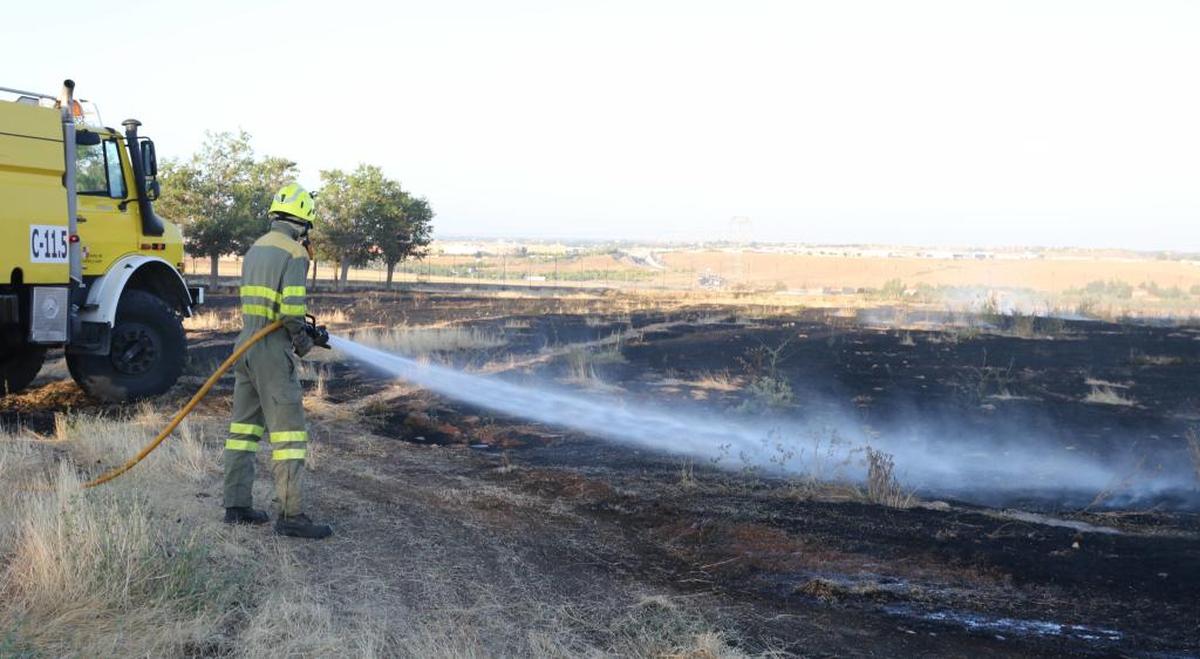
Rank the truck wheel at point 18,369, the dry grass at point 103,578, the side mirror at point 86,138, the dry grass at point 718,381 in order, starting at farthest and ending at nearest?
the dry grass at point 718,381, the truck wheel at point 18,369, the side mirror at point 86,138, the dry grass at point 103,578

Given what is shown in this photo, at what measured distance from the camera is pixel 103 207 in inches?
441

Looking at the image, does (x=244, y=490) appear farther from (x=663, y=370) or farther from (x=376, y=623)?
(x=663, y=370)

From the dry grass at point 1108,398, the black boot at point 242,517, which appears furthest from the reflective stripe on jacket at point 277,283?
the dry grass at point 1108,398

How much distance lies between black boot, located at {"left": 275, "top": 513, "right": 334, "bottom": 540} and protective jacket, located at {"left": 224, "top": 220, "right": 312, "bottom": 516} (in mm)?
43

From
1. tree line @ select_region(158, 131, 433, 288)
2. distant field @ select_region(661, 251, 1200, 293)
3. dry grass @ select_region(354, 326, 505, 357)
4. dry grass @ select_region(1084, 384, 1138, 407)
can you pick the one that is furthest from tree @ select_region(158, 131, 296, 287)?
distant field @ select_region(661, 251, 1200, 293)

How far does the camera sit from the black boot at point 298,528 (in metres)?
6.54

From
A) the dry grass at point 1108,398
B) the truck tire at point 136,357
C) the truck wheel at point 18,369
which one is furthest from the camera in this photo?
the dry grass at point 1108,398

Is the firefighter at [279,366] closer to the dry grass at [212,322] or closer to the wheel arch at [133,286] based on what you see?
the wheel arch at [133,286]

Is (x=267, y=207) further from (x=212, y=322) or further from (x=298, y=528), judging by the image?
(x=298, y=528)

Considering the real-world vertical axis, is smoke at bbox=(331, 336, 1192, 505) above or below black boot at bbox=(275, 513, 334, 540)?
below

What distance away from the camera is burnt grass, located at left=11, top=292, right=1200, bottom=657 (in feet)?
18.8

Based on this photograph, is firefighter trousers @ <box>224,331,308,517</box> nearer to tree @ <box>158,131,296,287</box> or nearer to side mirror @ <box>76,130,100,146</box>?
side mirror @ <box>76,130,100,146</box>

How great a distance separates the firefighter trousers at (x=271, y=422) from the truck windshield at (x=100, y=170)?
5623 mm

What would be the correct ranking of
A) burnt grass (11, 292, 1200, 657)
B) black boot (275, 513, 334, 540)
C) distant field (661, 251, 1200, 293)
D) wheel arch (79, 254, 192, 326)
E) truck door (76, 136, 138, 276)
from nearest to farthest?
burnt grass (11, 292, 1200, 657)
black boot (275, 513, 334, 540)
wheel arch (79, 254, 192, 326)
truck door (76, 136, 138, 276)
distant field (661, 251, 1200, 293)
